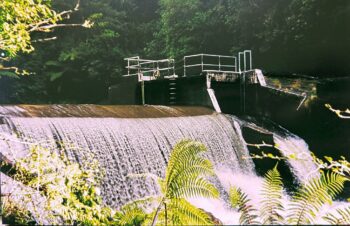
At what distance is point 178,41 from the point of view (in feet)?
72.6

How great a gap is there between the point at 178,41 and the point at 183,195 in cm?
1955

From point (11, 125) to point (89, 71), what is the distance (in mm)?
14256

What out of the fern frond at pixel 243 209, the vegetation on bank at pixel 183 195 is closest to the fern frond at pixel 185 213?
the vegetation on bank at pixel 183 195

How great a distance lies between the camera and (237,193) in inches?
92.1

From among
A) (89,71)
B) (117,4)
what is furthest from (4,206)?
(117,4)

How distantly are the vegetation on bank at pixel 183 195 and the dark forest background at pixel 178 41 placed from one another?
50.9 feet

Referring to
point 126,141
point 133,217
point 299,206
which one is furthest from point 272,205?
point 126,141

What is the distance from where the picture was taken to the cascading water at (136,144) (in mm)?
7766

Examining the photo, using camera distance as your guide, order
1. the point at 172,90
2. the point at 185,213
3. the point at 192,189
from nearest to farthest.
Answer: the point at 185,213
the point at 192,189
the point at 172,90

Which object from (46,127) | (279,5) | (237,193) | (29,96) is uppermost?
(279,5)

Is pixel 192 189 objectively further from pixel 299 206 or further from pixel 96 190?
pixel 96 190

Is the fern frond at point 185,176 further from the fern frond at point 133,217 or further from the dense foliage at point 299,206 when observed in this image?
the dense foliage at point 299,206

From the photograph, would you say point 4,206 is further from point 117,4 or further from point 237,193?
point 117,4

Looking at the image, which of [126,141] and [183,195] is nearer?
[183,195]
